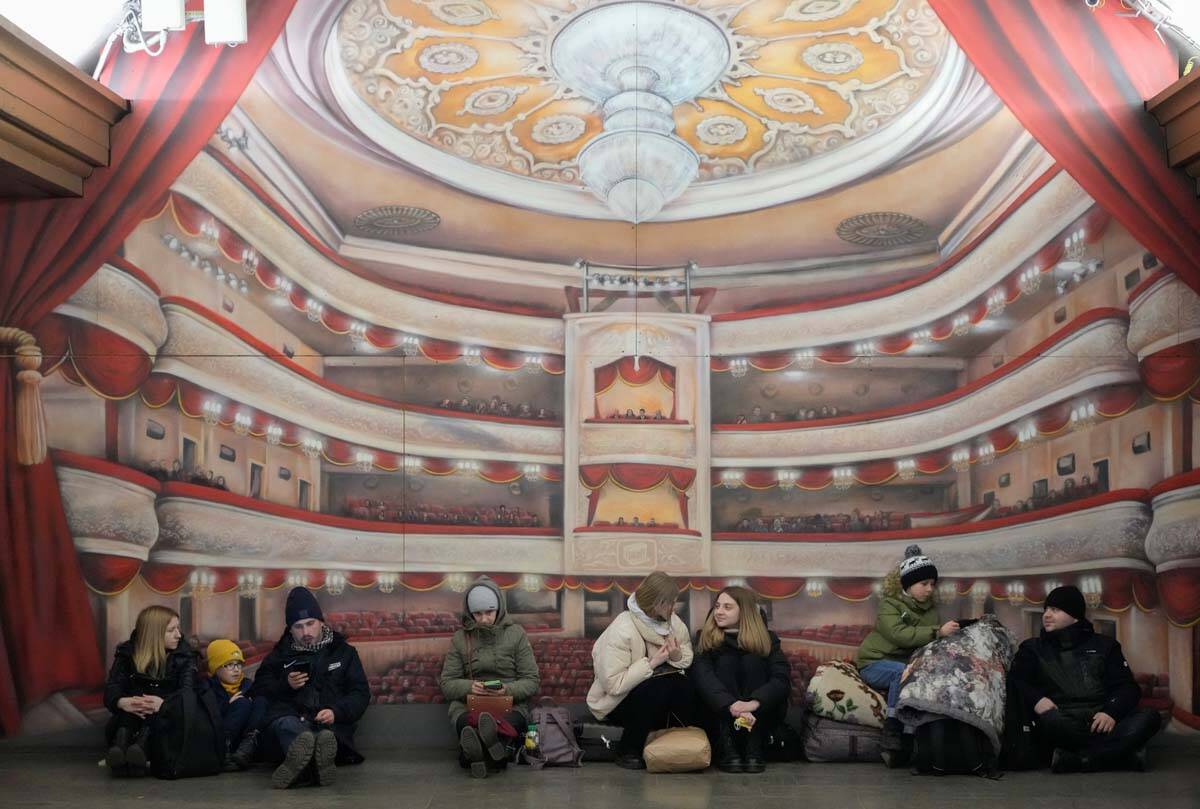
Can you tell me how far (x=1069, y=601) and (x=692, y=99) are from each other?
3.34 m

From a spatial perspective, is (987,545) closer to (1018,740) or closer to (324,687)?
(1018,740)

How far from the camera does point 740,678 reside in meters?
6.00

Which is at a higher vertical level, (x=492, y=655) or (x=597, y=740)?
(x=492, y=655)

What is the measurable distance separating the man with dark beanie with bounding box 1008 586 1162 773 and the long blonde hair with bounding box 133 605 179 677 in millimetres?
4182

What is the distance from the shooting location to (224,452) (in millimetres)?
6715

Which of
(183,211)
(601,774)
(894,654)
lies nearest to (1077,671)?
(894,654)

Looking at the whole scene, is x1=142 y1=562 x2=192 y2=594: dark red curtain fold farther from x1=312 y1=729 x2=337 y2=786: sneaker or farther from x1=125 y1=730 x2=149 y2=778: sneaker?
x1=312 y1=729 x2=337 y2=786: sneaker

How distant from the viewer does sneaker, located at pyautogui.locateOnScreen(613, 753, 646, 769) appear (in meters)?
5.95

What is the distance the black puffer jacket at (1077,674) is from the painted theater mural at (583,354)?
22.9 inches

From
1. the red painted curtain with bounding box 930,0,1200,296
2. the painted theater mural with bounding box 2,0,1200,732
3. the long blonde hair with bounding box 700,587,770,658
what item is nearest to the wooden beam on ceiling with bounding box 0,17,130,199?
the painted theater mural with bounding box 2,0,1200,732

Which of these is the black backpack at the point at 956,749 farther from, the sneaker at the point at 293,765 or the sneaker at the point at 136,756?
the sneaker at the point at 136,756

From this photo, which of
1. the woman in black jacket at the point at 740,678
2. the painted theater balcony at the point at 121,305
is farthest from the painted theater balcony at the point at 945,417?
the painted theater balcony at the point at 121,305

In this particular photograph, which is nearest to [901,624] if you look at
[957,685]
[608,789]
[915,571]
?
[915,571]

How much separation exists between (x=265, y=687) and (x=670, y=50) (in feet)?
13.1
